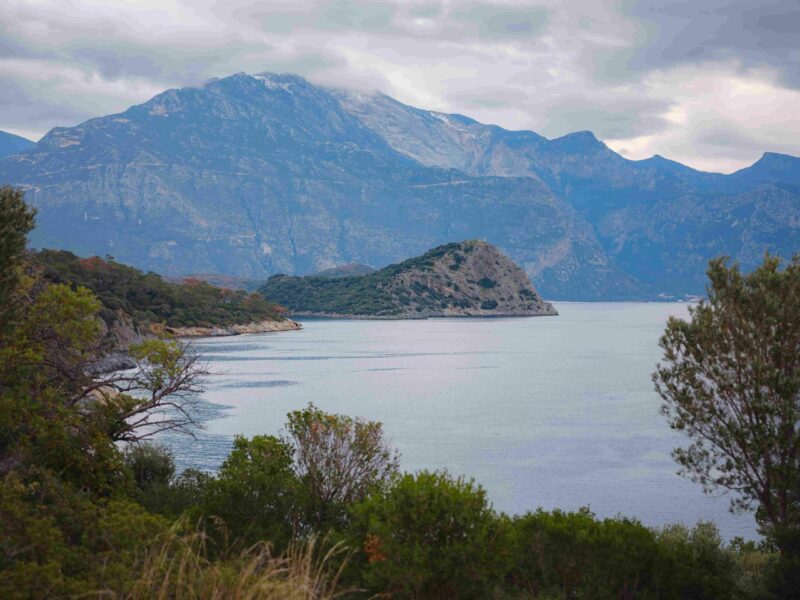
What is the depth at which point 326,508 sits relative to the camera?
65.8 ft

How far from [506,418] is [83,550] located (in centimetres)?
5592

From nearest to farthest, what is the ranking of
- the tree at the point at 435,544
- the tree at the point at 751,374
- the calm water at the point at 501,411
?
1. the tree at the point at 435,544
2. the tree at the point at 751,374
3. the calm water at the point at 501,411

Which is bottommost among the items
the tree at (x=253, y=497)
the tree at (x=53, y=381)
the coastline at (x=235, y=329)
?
the coastline at (x=235, y=329)

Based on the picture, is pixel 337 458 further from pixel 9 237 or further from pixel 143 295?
pixel 143 295

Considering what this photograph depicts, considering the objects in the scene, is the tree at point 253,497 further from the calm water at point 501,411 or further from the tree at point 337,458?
the calm water at point 501,411

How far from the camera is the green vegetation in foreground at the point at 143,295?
11648cm

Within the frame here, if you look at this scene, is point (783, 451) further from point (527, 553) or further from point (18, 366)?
point (18, 366)

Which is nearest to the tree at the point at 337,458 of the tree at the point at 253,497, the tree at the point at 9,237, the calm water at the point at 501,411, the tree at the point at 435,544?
the tree at the point at 253,497

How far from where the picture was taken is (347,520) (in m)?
19.6

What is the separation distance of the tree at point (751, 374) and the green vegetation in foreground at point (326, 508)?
6cm

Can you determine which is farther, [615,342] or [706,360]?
[615,342]

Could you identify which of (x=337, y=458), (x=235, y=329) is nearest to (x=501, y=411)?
(x=337, y=458)

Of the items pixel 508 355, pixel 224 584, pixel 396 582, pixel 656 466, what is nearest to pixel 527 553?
pixel 396 582

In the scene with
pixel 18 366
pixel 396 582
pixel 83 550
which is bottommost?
pixel 396 582
